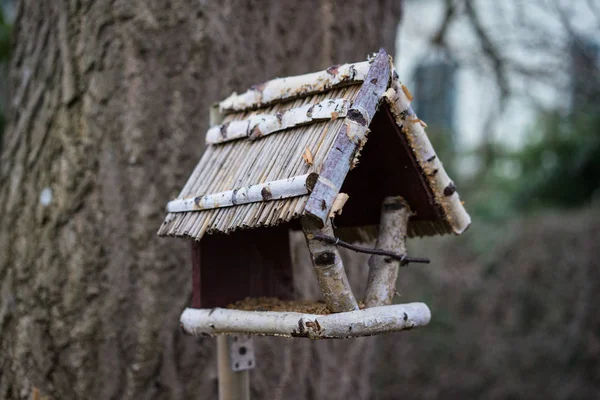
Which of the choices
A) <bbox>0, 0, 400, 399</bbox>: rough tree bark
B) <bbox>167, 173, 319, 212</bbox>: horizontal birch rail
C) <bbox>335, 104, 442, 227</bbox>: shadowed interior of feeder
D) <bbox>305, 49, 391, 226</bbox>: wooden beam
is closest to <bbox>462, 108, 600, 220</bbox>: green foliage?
<bbox>0, 0, 400, 399</bbox>: rough tree bark

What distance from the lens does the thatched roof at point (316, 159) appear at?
1181 millimetres

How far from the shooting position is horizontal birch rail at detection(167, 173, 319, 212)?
1147 millimetres

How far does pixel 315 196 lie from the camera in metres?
1.12

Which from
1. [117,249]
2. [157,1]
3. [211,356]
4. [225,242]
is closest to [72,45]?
[157,1]

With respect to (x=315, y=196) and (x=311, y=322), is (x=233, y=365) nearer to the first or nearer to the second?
(x=311, y=322)

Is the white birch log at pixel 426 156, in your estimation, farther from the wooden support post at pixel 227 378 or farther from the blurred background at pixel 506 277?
the blurred background at pixel 506 277

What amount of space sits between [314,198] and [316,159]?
0.10 metres

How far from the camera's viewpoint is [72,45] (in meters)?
2.11

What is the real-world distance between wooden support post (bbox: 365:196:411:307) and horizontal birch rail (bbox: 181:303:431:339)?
79 mm

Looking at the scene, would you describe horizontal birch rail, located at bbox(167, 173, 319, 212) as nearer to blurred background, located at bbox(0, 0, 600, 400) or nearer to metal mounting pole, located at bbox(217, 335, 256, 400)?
metal mounting pole, located at bbox(217, 335, 256, 400)

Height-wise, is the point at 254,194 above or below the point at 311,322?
above

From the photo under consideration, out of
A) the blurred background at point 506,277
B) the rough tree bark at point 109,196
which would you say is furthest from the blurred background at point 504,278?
the rough tree bark at point 109,196

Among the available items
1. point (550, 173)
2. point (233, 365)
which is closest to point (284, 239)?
point (233, 365)

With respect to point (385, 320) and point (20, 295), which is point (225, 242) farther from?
point (20, 295)
